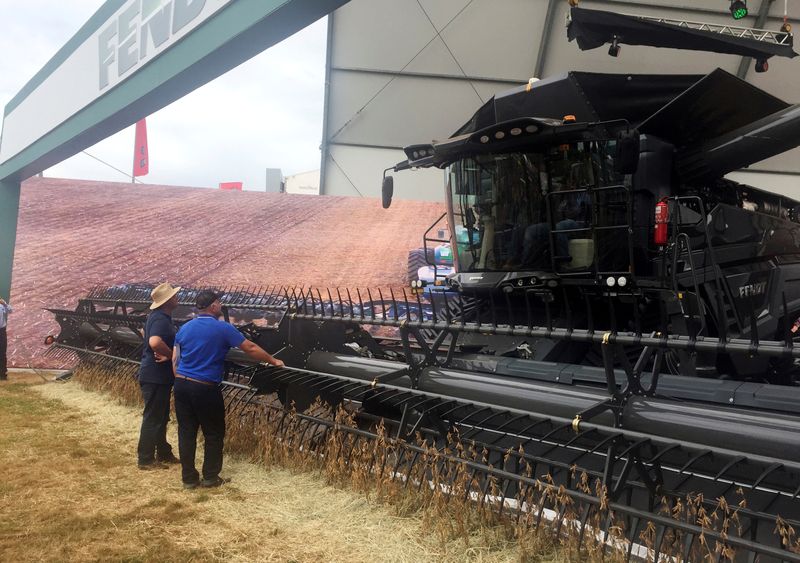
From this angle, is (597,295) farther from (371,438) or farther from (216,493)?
(216,493)

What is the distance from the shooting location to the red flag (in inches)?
1187

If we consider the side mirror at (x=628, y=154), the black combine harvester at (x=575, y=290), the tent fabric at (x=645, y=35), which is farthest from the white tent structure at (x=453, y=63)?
the side mirror at (x=628, y=154)

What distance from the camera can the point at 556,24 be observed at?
1440 centimetres

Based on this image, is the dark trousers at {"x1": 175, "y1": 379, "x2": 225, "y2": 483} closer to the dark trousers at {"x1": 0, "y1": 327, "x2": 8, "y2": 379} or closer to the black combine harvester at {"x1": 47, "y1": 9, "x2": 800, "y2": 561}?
the black combine harvester at {"x1": 47, "y1": 9, "x2": 800, "y2": 561}

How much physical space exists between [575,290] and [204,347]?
2.68 m

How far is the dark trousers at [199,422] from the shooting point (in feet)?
13.4

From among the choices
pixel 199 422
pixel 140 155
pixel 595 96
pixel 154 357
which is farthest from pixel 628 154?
pixel 140 155

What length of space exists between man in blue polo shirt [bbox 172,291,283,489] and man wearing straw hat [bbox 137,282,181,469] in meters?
0.59

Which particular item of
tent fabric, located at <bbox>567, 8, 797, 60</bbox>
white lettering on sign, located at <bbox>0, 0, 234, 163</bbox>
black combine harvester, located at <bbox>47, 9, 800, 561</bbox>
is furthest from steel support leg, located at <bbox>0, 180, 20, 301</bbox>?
tent fabric, located at <bbox>567, 8, 797, 60</bbox>

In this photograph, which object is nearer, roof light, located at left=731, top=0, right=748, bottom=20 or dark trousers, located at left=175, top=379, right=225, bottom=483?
dark trousers, located at left=175, top=379, right=225, bottom=483

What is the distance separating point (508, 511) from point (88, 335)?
664 centimetres

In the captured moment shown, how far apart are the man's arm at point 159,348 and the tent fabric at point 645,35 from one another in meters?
4.15

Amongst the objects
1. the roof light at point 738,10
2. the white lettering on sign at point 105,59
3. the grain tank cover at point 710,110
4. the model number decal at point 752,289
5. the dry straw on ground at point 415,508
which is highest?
the roof light at point 738,10

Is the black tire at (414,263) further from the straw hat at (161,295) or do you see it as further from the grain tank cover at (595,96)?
the straw hat at (161,295)
